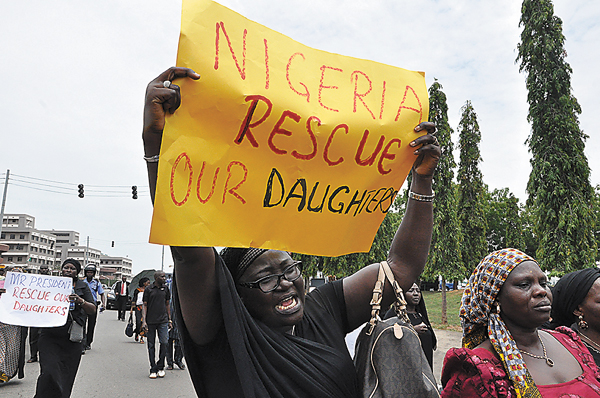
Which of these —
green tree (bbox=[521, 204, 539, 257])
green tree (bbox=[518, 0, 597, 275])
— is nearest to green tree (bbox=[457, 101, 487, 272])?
green tree (bbox=[518, 0, 597, 275])

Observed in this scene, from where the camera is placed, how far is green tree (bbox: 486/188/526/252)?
3691 cm

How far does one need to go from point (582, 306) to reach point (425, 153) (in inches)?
73.2

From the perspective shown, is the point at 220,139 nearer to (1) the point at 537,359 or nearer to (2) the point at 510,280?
(2) the point at 510,280

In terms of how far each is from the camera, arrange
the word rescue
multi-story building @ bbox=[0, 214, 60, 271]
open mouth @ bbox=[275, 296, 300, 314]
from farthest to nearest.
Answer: multi-story building @ bbox=[0, 214, 60, 271] → the word rescue → open mouth @ bbox=[275, 296, 300, 314]

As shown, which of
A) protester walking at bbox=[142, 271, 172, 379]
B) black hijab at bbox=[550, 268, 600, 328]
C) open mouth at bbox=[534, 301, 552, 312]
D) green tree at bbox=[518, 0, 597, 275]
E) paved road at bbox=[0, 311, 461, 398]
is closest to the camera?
open mouth at bbox=[534, 301, 552, 312]

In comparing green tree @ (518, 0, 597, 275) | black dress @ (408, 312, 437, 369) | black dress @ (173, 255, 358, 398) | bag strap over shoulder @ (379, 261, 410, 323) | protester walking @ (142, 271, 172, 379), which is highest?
green tree @ (518, 0, 597, 275)

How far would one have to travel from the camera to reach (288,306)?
172 centimetres

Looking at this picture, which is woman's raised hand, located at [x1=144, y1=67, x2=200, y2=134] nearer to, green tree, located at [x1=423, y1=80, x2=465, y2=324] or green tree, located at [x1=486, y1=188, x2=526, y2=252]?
green tree, located at [x1=423, y1=80, x2=465, y2=324]

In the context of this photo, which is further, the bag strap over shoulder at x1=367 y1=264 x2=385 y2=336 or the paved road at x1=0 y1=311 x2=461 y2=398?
the paved road at x1=0 y1=311 x2=461 y2=398

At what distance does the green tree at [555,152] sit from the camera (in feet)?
41.2

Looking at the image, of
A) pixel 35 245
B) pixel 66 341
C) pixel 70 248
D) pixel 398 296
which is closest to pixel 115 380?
pixel 66 341

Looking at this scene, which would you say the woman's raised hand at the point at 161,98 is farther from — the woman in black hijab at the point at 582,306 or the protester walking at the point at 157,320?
the protester walking at the point at 157,320

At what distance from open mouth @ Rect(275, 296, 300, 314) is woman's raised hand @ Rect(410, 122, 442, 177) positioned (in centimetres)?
78

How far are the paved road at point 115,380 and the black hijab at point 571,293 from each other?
5.58 metres
